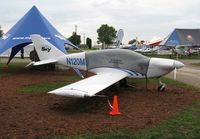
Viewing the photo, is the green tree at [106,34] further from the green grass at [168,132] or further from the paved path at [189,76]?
the green grass at [168,132]

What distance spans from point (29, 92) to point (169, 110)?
18.0 feet

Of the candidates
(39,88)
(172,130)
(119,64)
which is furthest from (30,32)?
(172,130)

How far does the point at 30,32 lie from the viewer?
72.5ft

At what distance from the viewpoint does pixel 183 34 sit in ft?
173

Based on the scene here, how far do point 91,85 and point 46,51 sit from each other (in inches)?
278

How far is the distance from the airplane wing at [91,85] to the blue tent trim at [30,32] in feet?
24.6

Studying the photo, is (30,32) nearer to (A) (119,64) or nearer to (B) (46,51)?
(B) (46,51)

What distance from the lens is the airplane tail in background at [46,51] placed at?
54.4 feet

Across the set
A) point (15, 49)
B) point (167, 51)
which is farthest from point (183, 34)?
point (15, 49)

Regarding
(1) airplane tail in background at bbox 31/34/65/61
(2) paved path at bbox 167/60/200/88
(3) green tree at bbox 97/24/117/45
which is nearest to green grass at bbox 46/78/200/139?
(2) paved path at bbox 167/60/200/88

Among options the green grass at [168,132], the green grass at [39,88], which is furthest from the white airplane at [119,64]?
the green grass at [168,132]

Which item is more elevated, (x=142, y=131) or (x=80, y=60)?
(x=80, y=60)

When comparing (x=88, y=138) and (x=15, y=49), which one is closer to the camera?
(x=88, y=138)

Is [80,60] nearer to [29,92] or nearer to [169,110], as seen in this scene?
[29,92]
